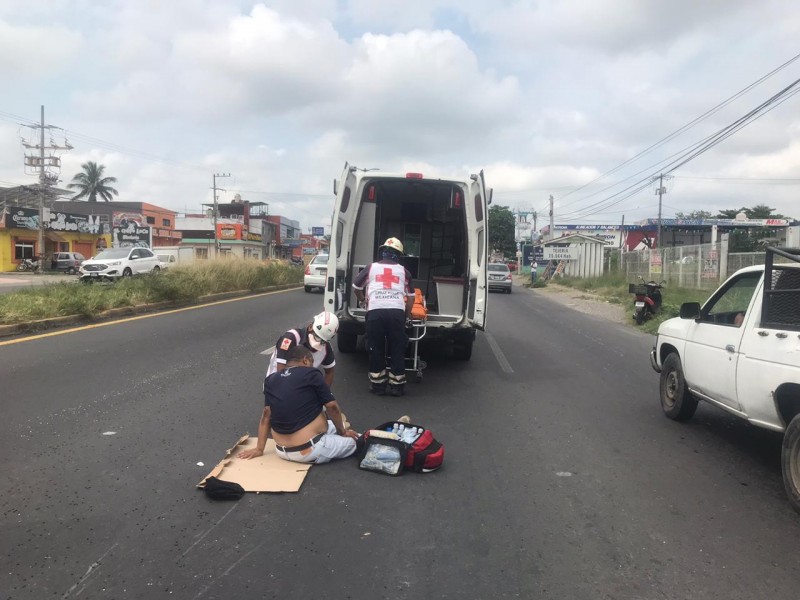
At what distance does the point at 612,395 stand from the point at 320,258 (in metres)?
17.2

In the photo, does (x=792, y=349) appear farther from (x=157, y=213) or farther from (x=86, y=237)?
(x=157, y=213)

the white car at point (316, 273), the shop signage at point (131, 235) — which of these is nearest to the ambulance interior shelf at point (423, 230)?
the white car at point (316, 273)

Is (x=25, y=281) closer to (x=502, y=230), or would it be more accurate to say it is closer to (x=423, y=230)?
(x=423, y=230)

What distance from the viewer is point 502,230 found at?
72688 millimetres

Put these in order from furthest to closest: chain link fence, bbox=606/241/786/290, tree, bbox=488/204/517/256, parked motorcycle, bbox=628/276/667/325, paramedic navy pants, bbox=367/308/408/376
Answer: tree, bbox=488/204/517/256, chain link fence, bbox=606/241/786/290, parked motorcycle, bbox=628/276/667/325, paramedic navy pants, bbox=367/308/408/376

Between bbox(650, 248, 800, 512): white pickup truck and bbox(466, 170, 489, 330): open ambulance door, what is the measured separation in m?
2.37

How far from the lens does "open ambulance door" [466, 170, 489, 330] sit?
7910 millimetres

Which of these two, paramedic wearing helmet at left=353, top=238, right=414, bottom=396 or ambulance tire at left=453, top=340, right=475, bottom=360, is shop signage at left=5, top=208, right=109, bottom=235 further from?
paramedic wearing helmet at left=353, top=238, right=414, bottom=396

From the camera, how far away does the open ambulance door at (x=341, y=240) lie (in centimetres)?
793

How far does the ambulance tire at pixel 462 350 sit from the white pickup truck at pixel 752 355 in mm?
3450

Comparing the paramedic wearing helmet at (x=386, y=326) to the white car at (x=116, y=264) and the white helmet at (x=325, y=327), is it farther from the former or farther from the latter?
the white car at (x=116, y=264)

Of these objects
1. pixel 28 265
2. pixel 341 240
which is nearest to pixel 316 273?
pixel 341 240

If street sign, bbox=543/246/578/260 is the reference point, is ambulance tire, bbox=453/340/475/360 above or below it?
below

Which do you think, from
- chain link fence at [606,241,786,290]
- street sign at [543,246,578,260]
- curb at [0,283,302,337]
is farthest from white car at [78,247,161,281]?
street sign at [543,246,578,260]
